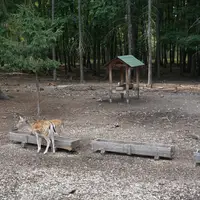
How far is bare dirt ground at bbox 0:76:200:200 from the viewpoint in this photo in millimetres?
6234

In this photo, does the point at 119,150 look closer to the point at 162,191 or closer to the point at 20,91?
the point at 162,191

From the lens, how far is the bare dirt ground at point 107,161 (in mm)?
6234

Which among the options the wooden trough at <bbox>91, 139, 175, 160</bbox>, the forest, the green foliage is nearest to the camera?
the wooden trough at <bbox>91, 139, 175, 160</bbox>

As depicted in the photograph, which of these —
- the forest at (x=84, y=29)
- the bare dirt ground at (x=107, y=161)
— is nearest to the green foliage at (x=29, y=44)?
the forest at (x=84, y=29)

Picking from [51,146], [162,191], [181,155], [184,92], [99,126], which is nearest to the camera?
[162,191]

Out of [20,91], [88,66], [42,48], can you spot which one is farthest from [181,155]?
[88,66]

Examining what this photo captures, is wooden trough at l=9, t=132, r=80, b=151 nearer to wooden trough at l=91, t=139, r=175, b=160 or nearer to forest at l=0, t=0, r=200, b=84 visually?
wooden trough at l=91, t=139, r=175, b=160

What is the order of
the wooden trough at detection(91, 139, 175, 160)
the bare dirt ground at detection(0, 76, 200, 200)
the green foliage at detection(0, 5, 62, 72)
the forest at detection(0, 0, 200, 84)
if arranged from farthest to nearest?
the forest at detection(0, 0, 200, 84)
the green foliage at detection(0, 5, 62, 72)
the wooden trough at detection(91, 139, 175, 160)
the bare dirt ground at detection(0, 76, 200, 200)

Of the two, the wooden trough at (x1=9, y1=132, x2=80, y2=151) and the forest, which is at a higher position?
the forest

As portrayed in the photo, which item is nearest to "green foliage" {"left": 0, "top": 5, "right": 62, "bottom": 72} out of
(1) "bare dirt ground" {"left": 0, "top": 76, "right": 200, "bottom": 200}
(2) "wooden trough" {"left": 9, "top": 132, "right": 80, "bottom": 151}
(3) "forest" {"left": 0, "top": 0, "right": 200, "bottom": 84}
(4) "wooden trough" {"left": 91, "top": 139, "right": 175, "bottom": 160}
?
(3) "forest" {"left": 0, "top": 0, "right": 200, "bottom": 84}

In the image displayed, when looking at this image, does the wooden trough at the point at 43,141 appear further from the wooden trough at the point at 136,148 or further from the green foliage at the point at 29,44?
the green foliage at the point at 29,44

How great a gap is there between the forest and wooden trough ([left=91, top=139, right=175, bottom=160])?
16.5 feet

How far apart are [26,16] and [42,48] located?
1.46 meters

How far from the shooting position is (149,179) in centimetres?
676
